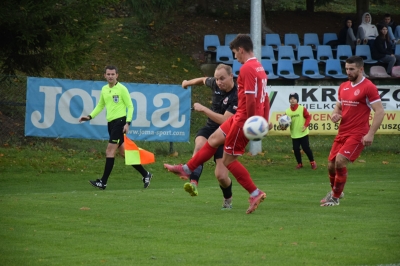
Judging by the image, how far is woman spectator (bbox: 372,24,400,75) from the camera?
87.8 feet

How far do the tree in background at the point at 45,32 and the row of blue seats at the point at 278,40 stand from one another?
9.28 m

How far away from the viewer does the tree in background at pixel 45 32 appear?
1845 cm

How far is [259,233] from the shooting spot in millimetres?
8523

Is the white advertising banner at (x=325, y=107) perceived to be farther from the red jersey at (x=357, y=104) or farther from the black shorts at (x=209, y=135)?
the red jersey at (x=357, y=104)

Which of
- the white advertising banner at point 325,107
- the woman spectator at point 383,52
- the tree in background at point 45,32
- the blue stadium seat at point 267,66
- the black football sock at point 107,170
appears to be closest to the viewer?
the black football sock at point 107,170

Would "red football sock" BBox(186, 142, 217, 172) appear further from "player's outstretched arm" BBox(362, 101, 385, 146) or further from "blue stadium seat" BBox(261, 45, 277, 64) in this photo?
"blue stadium seat" BBox(261, 45, 277, 64)

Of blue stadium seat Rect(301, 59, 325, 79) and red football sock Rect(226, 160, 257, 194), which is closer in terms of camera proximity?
red football sock Rect(226, 160, 257, 194)

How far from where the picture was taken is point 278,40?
29109 mm

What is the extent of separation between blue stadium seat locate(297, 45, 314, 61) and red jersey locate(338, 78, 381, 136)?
1642 cm

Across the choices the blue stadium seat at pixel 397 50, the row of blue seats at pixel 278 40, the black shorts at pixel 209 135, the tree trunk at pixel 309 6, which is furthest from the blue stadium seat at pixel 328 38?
the black shorts at pixel 209 135

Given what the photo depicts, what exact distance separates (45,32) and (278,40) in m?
12.1

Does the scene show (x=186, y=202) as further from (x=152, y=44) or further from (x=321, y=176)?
(x=152, y=44)

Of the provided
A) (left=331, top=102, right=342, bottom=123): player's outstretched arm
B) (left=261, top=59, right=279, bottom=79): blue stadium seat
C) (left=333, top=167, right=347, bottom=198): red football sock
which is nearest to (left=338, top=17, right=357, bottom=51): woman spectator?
(left=261, top=59, right=279, bottom=79): blue stadium seat

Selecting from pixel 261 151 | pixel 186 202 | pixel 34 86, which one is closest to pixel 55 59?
pixel 34 86
